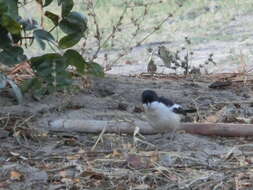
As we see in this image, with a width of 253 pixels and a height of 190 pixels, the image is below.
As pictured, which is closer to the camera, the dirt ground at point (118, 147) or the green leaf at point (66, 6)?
the dirt ground at point (118, 147)

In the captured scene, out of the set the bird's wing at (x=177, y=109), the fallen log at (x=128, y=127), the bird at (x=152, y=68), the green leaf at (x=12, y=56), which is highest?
the green leaf at (x=12, y=56)

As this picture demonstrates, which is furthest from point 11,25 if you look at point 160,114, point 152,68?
point 152,68

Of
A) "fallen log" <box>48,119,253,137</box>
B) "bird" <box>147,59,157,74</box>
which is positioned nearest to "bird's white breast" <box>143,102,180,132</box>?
"fallen log" <box>48,119,253,137</box>

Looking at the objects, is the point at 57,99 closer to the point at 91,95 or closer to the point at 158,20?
the point at 91,95

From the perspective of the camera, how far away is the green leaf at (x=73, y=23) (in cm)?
583

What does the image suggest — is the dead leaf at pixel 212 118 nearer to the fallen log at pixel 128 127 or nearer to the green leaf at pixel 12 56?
the fallen log at pixel 128 127

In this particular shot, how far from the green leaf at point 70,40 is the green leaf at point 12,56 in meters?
0.44

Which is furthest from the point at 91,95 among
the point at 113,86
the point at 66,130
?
the point at 66,130

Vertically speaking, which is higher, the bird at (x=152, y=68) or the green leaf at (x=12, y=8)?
the green leaf at (x=12, y=8)

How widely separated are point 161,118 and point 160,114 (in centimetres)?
3

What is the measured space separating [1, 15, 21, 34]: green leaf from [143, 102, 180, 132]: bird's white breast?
1060 millimetres

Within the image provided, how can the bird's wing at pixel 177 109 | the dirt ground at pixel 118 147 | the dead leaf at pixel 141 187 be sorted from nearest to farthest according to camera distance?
the dead leaf at pixel 141 187 → the dirt ground at pixel 118 147 → the bird's wing at pixel 177 109

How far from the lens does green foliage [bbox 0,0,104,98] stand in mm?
5445

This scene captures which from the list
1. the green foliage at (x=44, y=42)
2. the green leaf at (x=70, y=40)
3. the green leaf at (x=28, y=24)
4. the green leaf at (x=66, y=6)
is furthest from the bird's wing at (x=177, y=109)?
the green leaf at (x=28, y=24)
